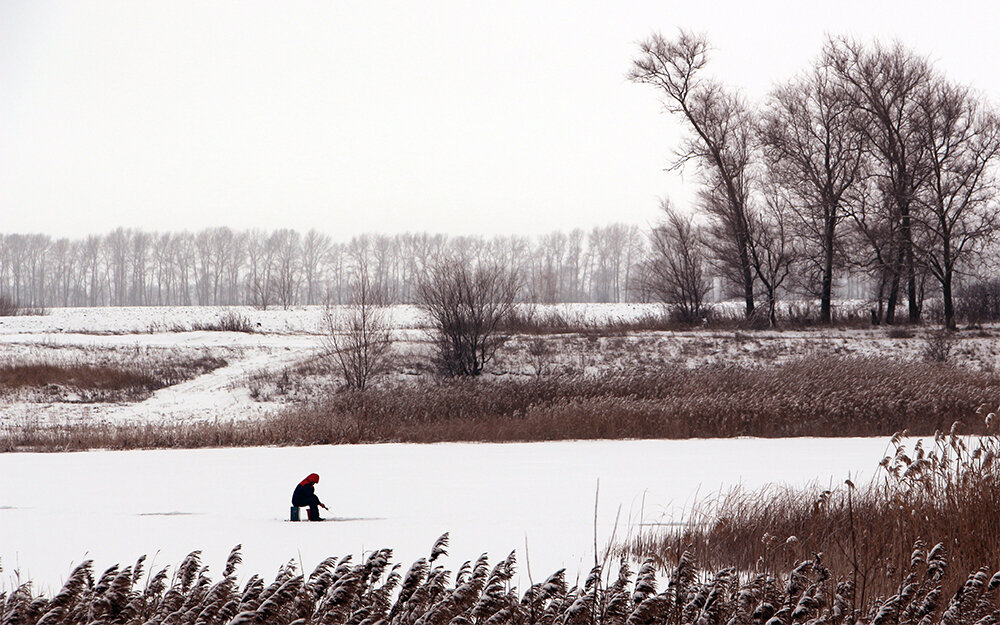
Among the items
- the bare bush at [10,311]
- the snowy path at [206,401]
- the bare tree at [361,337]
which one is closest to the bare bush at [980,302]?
the bare tree at [361,337]

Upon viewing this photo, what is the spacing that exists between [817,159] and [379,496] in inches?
1291

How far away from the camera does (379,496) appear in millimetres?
12289

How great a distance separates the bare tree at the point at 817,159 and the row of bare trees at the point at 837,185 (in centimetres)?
7

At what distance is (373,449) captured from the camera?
1769 centimetres

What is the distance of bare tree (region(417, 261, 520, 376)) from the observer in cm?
2903

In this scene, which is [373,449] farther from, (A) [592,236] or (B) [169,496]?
(A) [592,236]

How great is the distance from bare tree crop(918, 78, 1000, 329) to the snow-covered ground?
821 inches

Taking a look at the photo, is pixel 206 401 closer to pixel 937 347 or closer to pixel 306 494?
pixel 306 494

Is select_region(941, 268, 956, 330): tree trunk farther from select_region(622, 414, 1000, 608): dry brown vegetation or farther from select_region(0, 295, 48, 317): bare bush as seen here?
select_region(0, 295, 48, 317): bare bush

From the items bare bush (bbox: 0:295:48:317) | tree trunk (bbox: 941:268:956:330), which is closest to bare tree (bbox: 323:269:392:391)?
tree trunk (bbox: 941:268:956:330)

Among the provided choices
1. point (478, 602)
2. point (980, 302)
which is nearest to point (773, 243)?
point (980, 302)

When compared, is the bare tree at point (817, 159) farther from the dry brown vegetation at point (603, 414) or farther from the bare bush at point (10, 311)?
the bare bush at point (10, 311)

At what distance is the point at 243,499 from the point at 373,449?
5528mm

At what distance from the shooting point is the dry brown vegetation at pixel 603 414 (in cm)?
1916
